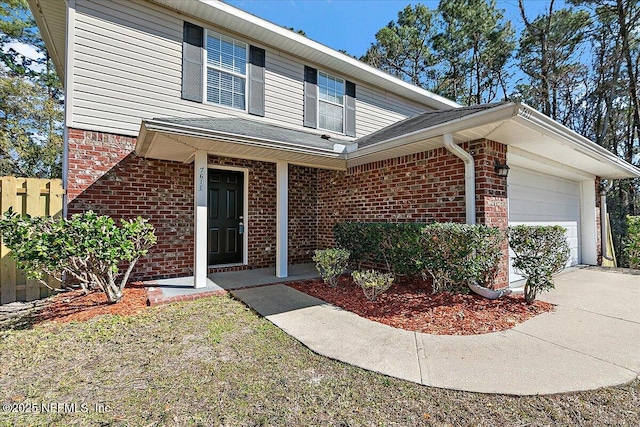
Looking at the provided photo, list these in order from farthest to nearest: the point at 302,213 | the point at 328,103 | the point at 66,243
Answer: the point at 328,103
the point at 302,213
the point at 66,243

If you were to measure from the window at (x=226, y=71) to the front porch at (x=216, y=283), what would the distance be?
12.4 ft

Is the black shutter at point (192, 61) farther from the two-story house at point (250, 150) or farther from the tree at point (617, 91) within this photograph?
the tree at point (617, 91)

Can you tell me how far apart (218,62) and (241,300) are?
5.15m

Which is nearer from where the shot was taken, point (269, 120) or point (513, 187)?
point (513, 187)

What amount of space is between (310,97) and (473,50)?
1286 centimetres

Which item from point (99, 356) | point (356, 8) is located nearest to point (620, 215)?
point (356, 8)

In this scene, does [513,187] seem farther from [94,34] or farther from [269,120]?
[94,34]

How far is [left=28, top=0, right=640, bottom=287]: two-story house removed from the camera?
15.2ft

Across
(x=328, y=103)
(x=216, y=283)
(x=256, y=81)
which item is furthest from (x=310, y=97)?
(x=216, y=283)

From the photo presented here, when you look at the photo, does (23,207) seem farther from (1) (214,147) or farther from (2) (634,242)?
(2) (634,242)

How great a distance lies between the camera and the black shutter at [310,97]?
7.70 meters

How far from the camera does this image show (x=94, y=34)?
204 inches

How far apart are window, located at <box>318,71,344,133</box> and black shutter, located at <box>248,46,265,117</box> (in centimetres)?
174

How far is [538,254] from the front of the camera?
4070 millimetres
